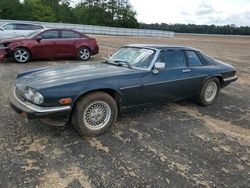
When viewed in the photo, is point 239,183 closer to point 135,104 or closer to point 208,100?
point 135,104

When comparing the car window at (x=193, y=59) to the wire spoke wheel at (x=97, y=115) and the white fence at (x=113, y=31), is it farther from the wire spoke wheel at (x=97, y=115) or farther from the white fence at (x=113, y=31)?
the white fence at (x=113, y=31)

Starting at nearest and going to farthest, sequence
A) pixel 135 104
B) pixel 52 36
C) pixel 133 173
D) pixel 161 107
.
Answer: pixel 133 173, pixel 135 104, pixel 161 107, pixel 52 36

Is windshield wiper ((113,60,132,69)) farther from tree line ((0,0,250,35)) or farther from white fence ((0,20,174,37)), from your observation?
tree line ((0,0,250,35))

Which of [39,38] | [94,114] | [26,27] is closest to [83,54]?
[39,38]

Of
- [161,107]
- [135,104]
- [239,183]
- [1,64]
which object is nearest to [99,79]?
[135,104]

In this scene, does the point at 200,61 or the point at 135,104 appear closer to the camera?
the point at 135,104

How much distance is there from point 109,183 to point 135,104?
184 centimetres

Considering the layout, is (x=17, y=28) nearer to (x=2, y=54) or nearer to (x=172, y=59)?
(x=2, y=54)

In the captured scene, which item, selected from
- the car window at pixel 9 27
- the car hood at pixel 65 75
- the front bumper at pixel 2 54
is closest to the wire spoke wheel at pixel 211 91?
the car hood at pixel 65 75

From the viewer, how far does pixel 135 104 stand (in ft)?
15.4

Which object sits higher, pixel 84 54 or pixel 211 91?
pixel 84 54

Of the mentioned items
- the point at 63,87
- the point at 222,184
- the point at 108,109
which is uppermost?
the point at 63,87

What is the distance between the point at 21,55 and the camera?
10359 millimetres

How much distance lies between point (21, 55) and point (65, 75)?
6850mm
